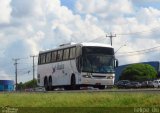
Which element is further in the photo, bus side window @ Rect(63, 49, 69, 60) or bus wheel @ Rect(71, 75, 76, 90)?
bus side window @ Rect(63, 49, 69, 60)

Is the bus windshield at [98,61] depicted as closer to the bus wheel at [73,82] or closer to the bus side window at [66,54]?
the bus wheel at [73,82]

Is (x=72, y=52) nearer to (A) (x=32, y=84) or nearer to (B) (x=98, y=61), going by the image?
(B) (x=98, y=61)

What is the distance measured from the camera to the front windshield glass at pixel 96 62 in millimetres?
39406

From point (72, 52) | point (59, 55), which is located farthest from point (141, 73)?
point (72, 52)

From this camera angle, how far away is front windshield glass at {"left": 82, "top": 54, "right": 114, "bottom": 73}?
39406 mm

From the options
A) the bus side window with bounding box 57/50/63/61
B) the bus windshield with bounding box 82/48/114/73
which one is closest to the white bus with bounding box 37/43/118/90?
the bus windshield with bounding box 82/48/114/73

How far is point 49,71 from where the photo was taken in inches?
1850

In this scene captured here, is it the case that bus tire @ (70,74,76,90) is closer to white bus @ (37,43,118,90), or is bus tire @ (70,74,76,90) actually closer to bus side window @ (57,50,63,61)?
white bus @ (37,43,118,90)

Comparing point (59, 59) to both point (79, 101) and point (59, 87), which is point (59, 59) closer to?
point (59, 87)

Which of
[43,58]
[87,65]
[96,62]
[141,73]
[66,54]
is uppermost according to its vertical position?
[141,73]

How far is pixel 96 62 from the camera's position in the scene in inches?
1554

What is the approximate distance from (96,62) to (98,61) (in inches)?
7.3

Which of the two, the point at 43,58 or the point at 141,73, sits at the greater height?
the point at 141,73

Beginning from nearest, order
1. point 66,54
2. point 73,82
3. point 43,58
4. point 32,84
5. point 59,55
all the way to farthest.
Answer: point 73,82 → point 66,54 → point 59,55 → point 43,58 → point 32,84
